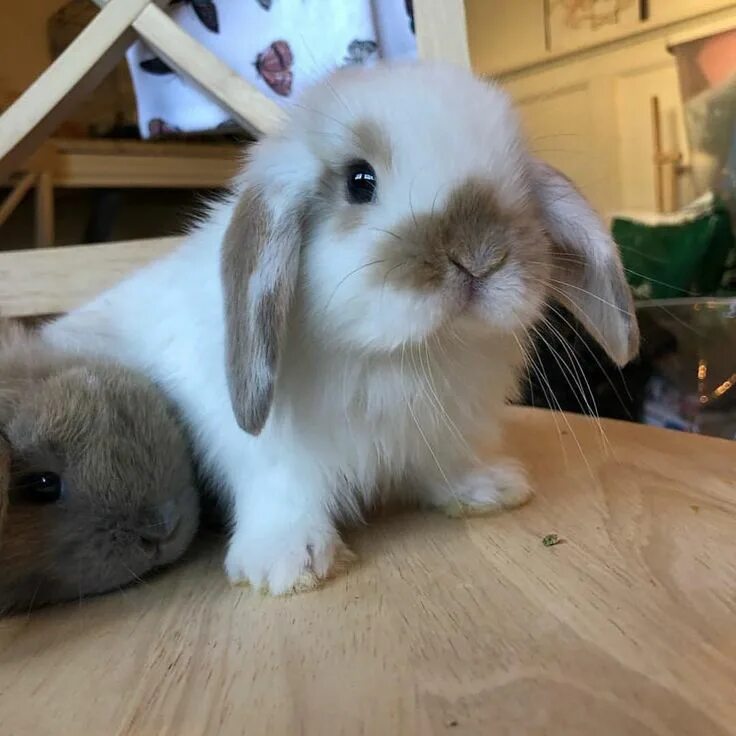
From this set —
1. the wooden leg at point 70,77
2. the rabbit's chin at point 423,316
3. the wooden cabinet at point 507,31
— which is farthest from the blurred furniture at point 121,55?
the wooden cabinet at point 507,31

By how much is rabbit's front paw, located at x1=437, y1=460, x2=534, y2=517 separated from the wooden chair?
→ 0.06 ft

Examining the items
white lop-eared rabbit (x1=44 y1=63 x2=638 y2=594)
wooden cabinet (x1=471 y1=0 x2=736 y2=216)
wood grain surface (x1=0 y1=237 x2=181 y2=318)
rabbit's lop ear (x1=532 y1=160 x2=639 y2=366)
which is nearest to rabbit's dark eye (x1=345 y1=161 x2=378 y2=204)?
white lop-eared rabbit (x1=44 y1=63 x2=638 y2=594)

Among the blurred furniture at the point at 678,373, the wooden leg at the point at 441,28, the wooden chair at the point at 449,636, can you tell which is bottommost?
the blurred furniture at the point at 678,373

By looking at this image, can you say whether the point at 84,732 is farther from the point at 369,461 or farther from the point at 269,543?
the point at 369,461

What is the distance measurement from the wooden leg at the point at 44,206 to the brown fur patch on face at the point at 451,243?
1607 millimetres

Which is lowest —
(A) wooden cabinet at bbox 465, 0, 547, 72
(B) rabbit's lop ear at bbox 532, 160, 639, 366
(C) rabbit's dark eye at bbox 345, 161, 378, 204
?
(B) rabbit's lop ear at bbox 532, 160, 639, 366

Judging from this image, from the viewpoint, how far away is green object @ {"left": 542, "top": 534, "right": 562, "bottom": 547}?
78 centimetres

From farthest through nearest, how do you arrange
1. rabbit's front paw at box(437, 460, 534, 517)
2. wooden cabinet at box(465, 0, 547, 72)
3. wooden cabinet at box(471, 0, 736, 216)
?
wooden cabinet at box(465, 0, 547, 72) < wooden cabinet at box(471, 0, 736, 216) < rabbit's front paw at box(437, 460, 534, 517)

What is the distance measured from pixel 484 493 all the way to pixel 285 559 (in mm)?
267

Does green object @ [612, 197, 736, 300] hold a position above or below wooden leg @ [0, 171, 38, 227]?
below

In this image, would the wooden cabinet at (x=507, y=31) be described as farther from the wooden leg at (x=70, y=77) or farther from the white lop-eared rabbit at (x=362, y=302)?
the white lop-eared rabbit at (x=362, y=302)

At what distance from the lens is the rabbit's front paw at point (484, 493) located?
891mm

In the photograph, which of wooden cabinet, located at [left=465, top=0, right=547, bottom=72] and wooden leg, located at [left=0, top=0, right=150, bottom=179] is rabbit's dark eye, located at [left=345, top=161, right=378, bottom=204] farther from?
wooden cabinet, located at [left=465, top=0, right=547, bottom=72]

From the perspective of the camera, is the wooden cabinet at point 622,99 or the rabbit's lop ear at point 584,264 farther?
the wooden cabinet at point 622,99
